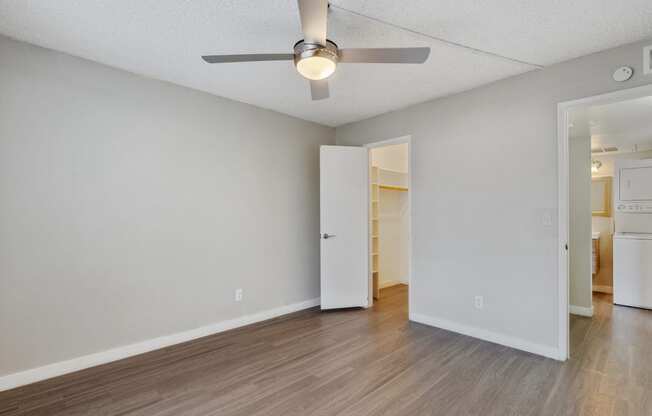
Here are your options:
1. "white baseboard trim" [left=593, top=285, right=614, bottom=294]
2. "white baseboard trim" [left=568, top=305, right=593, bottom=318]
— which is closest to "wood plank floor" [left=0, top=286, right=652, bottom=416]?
"white baseboard trim" [left=568, top=305, right=593, bottom=318]

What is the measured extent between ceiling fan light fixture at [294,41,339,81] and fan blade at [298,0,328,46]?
0.04 metres

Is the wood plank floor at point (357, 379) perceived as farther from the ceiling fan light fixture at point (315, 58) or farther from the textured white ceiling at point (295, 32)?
the textured white ceiling at point (295, 32)

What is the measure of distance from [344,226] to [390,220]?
4.72ft

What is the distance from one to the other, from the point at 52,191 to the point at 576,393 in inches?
155

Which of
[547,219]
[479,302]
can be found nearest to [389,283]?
[479,302]

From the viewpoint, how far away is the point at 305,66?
194cm

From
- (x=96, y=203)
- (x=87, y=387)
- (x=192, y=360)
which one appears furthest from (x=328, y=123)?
(x=87, y=387)

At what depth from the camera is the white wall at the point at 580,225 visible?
380 centimetres

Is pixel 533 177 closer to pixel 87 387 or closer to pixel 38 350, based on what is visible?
pixel 87 387

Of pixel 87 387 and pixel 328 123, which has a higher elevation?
pixel 328 123

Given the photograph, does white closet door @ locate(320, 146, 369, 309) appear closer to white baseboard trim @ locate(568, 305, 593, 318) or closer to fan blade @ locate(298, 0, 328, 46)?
fan blade @ locate(298, 0, 328, 46)

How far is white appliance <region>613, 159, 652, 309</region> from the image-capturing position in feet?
13.4

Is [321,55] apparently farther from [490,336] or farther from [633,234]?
[633,234]

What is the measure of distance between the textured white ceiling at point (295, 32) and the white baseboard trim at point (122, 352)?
2.35m
